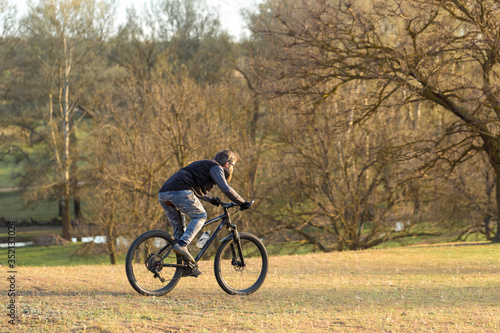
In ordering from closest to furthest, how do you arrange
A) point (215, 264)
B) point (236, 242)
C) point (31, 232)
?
1. point (215, 264)
2. point (236, 242)
3. point (31, 232)

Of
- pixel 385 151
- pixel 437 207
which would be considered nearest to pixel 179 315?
pixel 385 151

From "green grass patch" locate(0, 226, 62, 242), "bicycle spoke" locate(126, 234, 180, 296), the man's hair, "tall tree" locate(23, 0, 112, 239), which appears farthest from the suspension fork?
"green grass patch" locate(0, 226, 62, 242)

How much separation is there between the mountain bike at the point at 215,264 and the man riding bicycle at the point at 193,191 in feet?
0.68

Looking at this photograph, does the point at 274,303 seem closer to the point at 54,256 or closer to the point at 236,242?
the point at 236,242

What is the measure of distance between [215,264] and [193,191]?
Result: 3.53 feet

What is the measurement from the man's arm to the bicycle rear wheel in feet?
3.27

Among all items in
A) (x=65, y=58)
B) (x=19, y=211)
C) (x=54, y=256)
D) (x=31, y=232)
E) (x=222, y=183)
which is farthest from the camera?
(x=19, y=211)

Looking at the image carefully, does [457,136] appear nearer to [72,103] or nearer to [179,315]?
[179,315]

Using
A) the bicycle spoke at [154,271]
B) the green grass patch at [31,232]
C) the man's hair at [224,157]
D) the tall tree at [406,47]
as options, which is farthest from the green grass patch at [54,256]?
the man's hair at [224,157]

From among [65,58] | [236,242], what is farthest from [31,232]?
[236,242]

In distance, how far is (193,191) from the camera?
656cm

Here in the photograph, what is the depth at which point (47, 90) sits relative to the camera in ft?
120

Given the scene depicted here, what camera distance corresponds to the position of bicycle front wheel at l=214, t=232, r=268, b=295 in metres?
6.95

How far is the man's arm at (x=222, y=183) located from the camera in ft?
20.9
